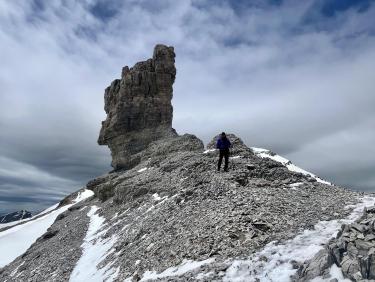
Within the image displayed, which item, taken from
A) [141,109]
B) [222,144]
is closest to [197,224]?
[222,144]

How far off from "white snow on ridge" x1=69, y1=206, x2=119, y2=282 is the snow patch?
11.7 ft

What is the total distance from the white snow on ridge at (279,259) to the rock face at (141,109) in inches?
2374

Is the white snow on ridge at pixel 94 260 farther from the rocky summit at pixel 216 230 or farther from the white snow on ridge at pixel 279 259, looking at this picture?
the white snow on ridge at pixel 279 259

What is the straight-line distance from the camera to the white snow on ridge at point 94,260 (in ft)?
→ 74.3

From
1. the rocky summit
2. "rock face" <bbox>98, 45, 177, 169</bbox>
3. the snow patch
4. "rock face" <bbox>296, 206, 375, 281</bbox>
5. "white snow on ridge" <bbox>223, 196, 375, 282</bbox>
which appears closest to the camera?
"rock face" <bbox>296, 206, 375, 281</bbox>

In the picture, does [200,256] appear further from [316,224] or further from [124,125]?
[124,125]

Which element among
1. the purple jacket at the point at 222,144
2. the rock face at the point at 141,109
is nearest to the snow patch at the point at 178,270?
the purple jacket at the point at 222,144

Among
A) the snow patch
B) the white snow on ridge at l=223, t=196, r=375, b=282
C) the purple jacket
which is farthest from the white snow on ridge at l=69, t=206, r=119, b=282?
the purple jacket

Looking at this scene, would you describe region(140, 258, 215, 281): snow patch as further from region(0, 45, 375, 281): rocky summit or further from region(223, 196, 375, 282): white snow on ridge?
region(223, 196, 375, 282): white snow on ridge

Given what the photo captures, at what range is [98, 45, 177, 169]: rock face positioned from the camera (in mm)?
78688

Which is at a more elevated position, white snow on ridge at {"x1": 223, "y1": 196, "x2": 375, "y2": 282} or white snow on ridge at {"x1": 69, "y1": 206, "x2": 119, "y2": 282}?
white snow on ridge at {"x1": 223, "y1": 196, "x2": 375, "y2": 282}

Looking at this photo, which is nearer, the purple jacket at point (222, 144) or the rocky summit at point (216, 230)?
the rocky summit at point (216, 230)

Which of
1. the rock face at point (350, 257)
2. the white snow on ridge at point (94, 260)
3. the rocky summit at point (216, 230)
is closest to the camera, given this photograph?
the rock face at point (350, 257)

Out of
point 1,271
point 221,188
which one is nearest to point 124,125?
point 1,271
